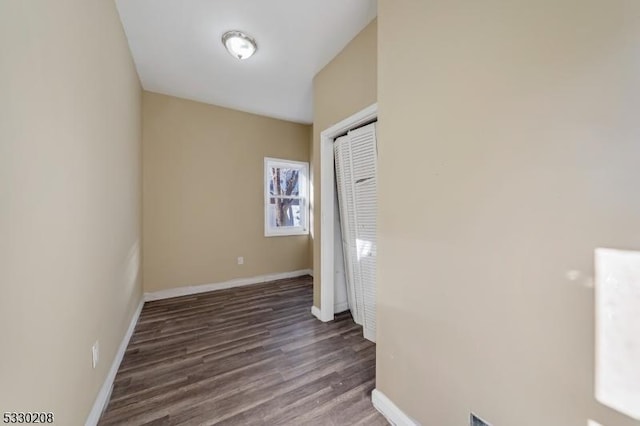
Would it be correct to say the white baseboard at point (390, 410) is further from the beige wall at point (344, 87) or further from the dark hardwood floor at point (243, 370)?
the beige wall at point (344, 87)

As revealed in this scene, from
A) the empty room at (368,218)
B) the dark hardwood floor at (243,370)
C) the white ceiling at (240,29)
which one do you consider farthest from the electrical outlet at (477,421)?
the white ceiling at (240,29)

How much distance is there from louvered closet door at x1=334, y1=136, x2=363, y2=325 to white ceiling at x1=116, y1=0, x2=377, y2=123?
3.01ft

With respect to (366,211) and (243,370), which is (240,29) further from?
(243,370)

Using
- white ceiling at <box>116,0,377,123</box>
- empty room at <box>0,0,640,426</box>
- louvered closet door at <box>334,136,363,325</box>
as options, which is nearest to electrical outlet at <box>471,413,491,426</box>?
empty room at <box>0,0,640,426</box>

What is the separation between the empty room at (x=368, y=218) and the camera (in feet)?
2.37

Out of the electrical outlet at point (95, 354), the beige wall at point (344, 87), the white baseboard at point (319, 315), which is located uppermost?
the beige wall at point (344, 87)

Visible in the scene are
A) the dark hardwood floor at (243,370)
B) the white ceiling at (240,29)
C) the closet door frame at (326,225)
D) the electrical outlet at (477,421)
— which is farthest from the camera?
the closet door frame at (326,225)

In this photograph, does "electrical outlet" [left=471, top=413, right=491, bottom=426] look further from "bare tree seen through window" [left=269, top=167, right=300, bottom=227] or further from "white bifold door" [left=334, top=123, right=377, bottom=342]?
"bare tree seen through window" [left=269, top=167, right=300, bottom=227]

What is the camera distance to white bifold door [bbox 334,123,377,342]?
2.16 m

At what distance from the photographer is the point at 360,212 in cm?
230

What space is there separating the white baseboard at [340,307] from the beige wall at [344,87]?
24cm

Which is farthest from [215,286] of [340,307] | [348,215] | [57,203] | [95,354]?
[57,203]

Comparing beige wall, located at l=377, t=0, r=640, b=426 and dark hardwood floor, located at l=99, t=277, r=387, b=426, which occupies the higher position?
beige wall, located at l=377, t=0, r=640, b=426

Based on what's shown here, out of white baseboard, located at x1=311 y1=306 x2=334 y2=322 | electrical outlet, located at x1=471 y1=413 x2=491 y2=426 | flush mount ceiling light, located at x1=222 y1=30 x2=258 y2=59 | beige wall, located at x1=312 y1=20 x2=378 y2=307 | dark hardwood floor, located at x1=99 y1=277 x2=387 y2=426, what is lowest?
dark hardwood floor, located at x1=99 y1=277 x2=387 y2=426
